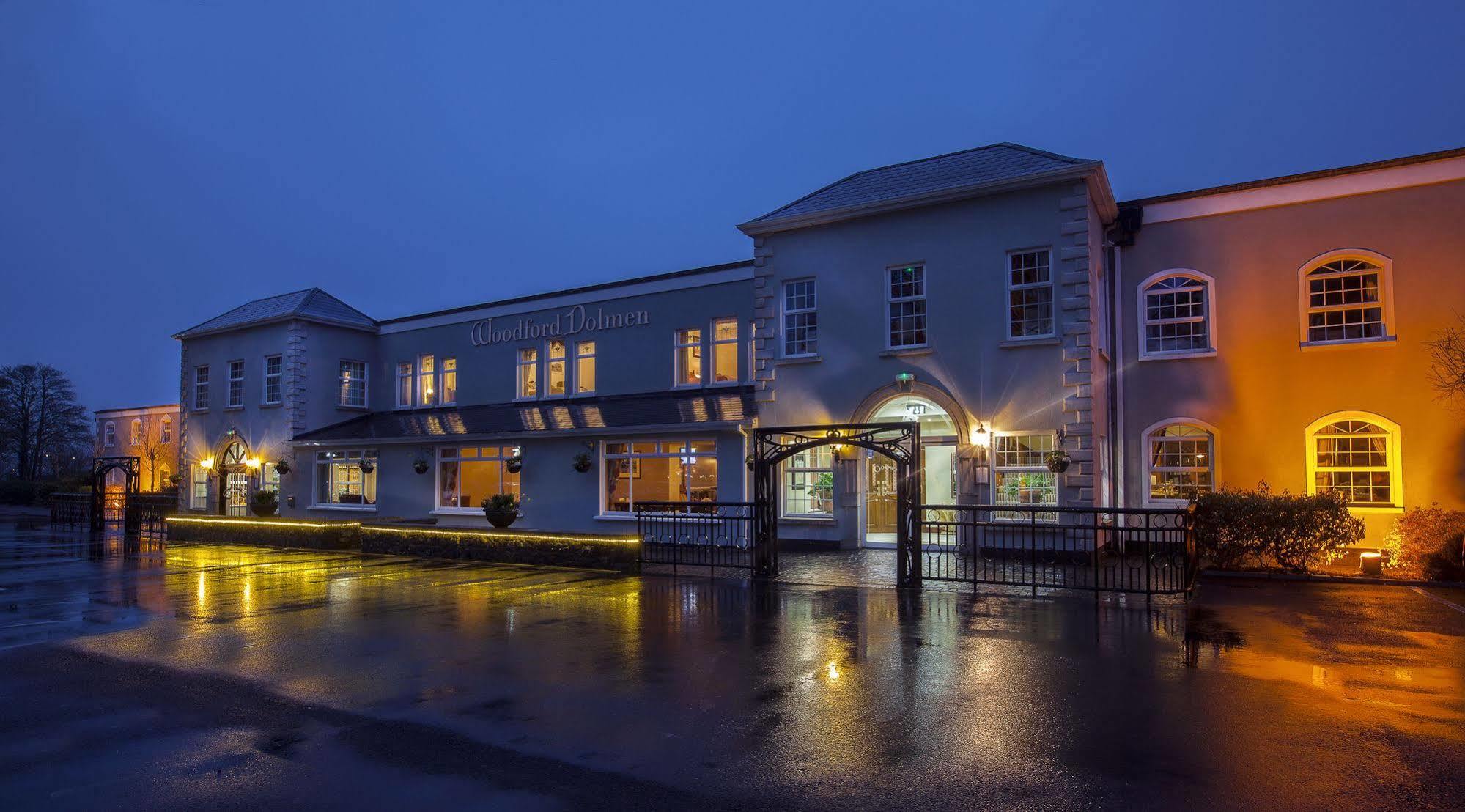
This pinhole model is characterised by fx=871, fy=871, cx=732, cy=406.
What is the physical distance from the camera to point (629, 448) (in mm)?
21438

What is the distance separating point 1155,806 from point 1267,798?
0.68 metres

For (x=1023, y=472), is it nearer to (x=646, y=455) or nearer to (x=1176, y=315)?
(x=1176, y=315)

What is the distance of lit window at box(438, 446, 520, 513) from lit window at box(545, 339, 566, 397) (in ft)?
7.08

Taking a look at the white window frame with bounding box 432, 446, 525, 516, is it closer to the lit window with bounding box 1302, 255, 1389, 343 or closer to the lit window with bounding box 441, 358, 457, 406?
the lit window with bounding box 441, 358, 457, 406

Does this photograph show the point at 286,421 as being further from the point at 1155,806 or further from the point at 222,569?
the point at 1155,806

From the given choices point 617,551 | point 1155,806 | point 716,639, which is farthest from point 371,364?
point 1155,806

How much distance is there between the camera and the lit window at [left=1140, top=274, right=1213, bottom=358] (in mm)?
16797

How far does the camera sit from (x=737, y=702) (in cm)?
668

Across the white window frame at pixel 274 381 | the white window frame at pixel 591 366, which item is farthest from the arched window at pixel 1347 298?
the white window frame at pixel 274 381

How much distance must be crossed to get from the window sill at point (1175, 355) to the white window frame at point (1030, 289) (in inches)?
99.7

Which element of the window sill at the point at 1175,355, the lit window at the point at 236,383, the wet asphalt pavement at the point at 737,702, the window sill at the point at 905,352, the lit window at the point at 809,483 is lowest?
the wet asphalt pavement at the point at 737,702

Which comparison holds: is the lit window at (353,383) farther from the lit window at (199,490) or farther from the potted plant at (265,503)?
the lit window at (199,490)

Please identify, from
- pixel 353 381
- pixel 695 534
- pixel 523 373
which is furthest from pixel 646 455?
pixel 353 381

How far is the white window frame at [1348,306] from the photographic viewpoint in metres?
15.3
